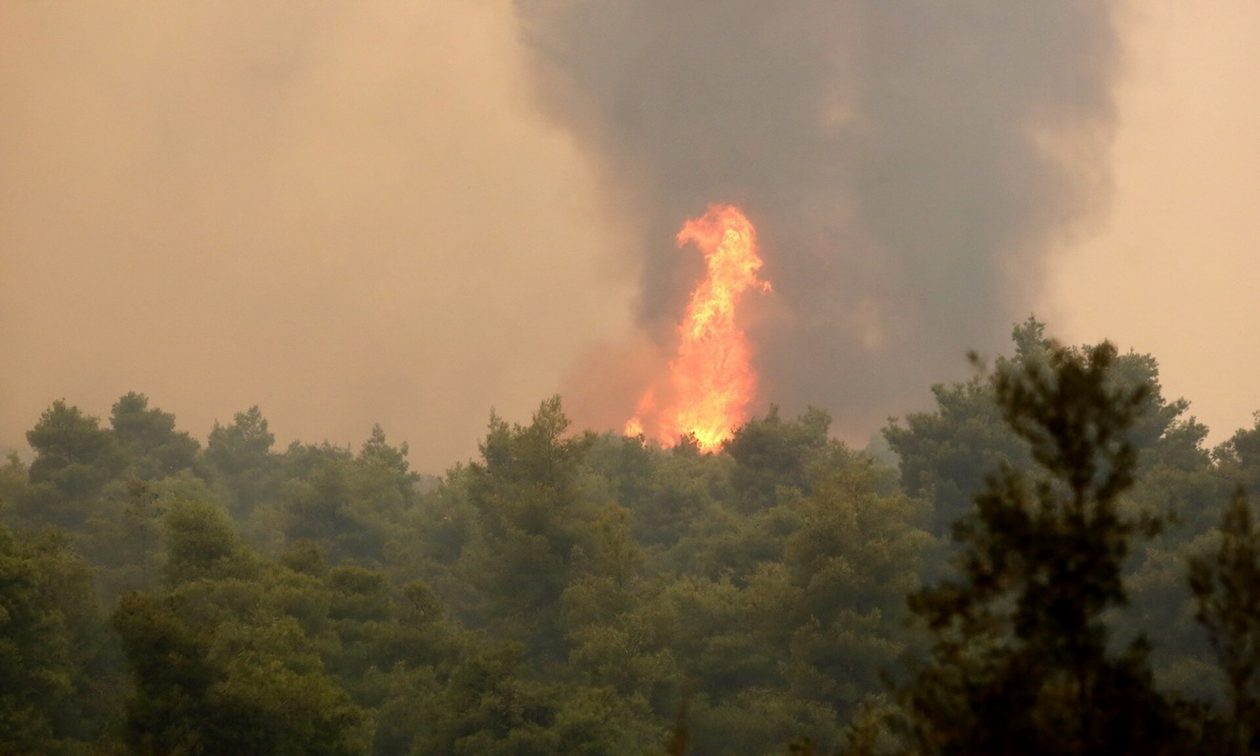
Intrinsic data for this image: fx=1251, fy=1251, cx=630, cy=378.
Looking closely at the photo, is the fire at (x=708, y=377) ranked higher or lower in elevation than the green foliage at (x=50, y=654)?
higher

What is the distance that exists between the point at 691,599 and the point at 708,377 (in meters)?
60.0

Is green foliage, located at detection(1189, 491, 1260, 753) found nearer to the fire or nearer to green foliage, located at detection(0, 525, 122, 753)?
green foliage, located at detection(0, 525, 122, 753)

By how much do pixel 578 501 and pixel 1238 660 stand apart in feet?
157

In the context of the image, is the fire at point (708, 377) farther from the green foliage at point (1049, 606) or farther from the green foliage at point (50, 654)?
the green foliage at point (1049, 606)

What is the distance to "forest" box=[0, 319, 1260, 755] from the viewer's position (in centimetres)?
1220

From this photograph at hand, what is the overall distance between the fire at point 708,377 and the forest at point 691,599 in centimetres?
2547

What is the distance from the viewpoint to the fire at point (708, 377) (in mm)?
109625

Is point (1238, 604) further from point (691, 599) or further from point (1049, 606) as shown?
point (691, 599)

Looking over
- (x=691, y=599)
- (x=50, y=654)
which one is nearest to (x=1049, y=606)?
(x=50, y=654)

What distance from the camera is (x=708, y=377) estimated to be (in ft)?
371

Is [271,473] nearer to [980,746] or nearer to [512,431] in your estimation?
[512,431]

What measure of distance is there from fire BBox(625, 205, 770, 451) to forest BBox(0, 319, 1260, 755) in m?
25.5

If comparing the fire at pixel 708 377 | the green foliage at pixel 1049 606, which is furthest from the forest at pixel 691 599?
the fire at pixel 708 377

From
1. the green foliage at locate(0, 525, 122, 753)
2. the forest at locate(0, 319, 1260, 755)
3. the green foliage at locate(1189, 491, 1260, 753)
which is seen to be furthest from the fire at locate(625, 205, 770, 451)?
the green foliage at locate(1189, 491, 1260, 753)
